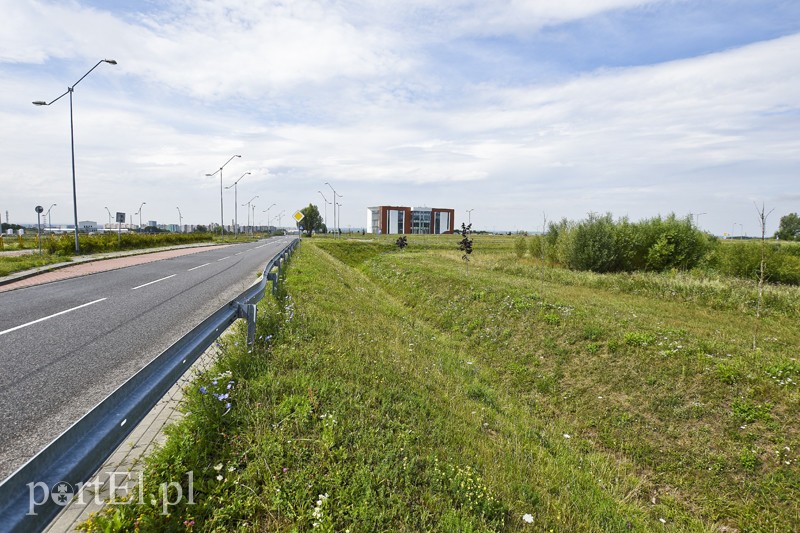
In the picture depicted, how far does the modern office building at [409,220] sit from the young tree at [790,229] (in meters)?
88.7

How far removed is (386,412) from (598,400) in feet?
17.5

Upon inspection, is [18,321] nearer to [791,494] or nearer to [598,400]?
[598,400]

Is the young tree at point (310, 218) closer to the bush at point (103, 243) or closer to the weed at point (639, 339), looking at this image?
the bush at point (103, 243)

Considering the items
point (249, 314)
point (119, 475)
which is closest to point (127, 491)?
point (119, 475)

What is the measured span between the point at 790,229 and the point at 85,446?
361 feet

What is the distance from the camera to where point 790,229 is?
77125 millimetres

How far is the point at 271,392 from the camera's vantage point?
166 inches

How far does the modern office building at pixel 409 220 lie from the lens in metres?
138

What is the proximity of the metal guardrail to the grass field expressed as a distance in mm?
632

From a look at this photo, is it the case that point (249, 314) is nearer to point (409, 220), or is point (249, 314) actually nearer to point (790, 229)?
point (790, 229)

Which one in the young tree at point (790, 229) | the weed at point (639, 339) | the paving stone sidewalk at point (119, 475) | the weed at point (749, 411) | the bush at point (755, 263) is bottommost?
the weed at point (749, 411)

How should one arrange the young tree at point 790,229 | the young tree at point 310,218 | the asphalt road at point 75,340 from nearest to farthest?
the asphalt road at point 75,340 → the young tree at point 790,229 → the young tree at point 310,218

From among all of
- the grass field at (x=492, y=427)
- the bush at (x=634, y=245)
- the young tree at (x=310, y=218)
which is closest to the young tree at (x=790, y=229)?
the bush at (x=634, y=245)

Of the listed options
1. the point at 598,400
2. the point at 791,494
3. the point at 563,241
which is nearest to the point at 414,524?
the point at 791,494
